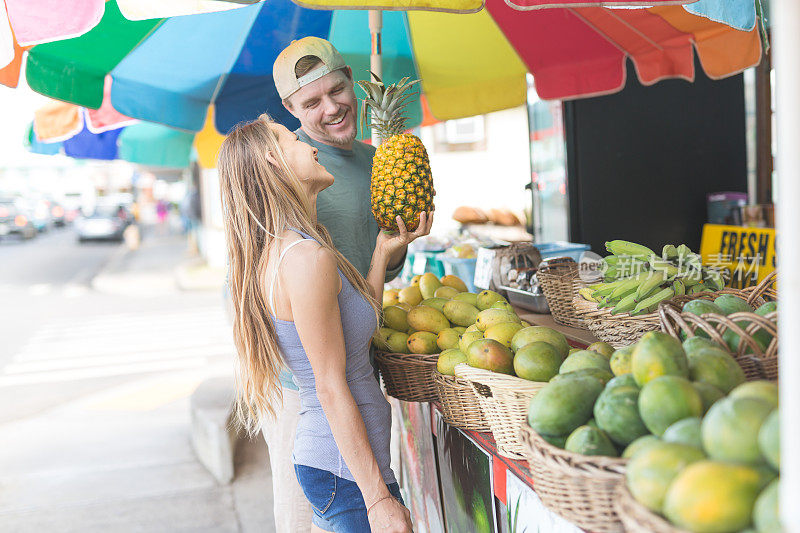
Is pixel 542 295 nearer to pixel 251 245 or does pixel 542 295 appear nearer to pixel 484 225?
pixel 251 245


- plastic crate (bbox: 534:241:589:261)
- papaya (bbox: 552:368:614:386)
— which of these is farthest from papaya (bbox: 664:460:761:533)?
plastic crate (bbox: 534:241:589:261)

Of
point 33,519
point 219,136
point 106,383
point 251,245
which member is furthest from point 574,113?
point 106,383

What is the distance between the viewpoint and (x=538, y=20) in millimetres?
4445

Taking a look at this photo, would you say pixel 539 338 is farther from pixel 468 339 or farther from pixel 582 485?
pixel 582 485

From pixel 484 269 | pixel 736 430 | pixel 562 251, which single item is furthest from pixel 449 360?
pixel 562 251

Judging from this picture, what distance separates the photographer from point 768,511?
1054 mm

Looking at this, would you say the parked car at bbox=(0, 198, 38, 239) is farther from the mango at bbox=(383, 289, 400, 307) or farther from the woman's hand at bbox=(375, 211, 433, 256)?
the woman's hand at bbox=(375, 211, 433, 256)

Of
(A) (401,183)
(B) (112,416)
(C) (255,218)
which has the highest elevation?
(A) (401,183)

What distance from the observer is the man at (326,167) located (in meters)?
2.79

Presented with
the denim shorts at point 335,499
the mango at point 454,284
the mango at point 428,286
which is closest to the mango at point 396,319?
the mango at point 428,286

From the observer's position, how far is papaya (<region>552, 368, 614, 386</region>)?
1729mm

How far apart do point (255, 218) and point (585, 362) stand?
105 cm

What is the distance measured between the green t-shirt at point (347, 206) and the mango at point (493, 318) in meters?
0.61

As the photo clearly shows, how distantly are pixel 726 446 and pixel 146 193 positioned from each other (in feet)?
215
